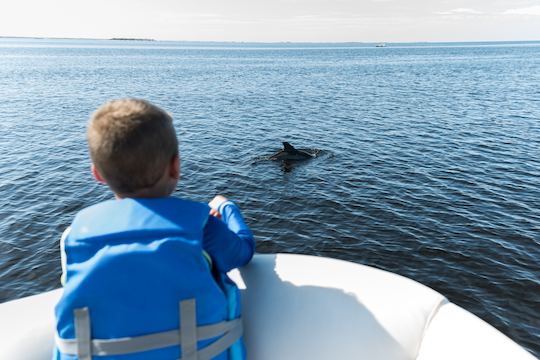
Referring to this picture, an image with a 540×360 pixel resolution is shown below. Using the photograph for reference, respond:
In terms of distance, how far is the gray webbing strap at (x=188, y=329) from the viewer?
6.26 feet

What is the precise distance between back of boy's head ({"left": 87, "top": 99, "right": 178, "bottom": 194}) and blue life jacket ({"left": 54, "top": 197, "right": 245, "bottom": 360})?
5.4 inches

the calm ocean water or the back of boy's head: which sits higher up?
the back of boy's head

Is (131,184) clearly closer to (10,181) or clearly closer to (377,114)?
(10,181)

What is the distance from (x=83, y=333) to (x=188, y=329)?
470 mm

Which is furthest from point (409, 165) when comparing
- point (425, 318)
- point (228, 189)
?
point (425, 318)

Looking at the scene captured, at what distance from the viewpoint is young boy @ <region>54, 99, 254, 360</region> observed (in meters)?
1.81

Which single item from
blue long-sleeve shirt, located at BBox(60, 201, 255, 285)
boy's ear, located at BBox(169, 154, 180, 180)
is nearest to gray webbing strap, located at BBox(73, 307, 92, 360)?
blue long-sleeve shirt, located at BBox(60, 201, 255, 285)

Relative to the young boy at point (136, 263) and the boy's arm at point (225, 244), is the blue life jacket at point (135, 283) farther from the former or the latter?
the boy's arm at point (225, 244)

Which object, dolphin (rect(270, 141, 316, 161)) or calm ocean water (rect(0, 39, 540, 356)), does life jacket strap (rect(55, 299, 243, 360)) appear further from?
dolphin (rect(270, 141, 316, 161))

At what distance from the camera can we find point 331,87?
50781 mm

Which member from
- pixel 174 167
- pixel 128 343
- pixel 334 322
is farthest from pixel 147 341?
pixel 334 322

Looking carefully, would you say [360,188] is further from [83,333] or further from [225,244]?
[83,333]

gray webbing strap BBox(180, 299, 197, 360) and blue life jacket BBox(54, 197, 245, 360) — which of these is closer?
blue life jacket BBox(54, 197, 245, 360)

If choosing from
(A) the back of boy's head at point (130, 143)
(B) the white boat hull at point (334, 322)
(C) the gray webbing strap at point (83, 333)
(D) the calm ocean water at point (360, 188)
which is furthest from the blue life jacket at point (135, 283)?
(D) the calm ocean water at point (360, 188)
